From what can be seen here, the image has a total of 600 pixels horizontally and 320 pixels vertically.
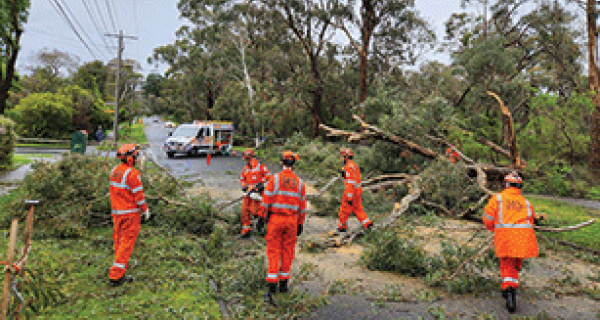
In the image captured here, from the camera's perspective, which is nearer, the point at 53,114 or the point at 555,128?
the point at 555,128

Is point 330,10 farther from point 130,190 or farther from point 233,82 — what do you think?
point 130,190

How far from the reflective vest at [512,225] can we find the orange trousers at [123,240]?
177 inches

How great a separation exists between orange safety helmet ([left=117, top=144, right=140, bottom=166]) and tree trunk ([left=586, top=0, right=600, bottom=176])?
51.9ft

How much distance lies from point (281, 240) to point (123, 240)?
197 cm

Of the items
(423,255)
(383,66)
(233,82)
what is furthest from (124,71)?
Result: (423,255)

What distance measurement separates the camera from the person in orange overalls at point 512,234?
14.5 feet

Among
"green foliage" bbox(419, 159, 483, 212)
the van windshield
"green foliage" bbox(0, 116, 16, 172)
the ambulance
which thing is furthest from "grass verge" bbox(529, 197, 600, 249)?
the van windshield

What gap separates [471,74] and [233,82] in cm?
2013

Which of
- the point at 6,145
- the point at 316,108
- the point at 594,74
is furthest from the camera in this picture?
the point at 316,108

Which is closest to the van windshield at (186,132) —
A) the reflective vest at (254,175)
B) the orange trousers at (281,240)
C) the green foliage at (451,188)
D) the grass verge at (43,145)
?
the grass verge at (43,145)

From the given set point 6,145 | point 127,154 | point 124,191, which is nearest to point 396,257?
point 124,191

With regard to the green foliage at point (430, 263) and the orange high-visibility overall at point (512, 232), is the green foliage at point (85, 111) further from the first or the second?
the orange high-visibility overall at point (512, 232)

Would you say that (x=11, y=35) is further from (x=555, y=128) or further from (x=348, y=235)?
Answer: (x=555, y=128)

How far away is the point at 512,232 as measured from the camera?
14.7 ft
